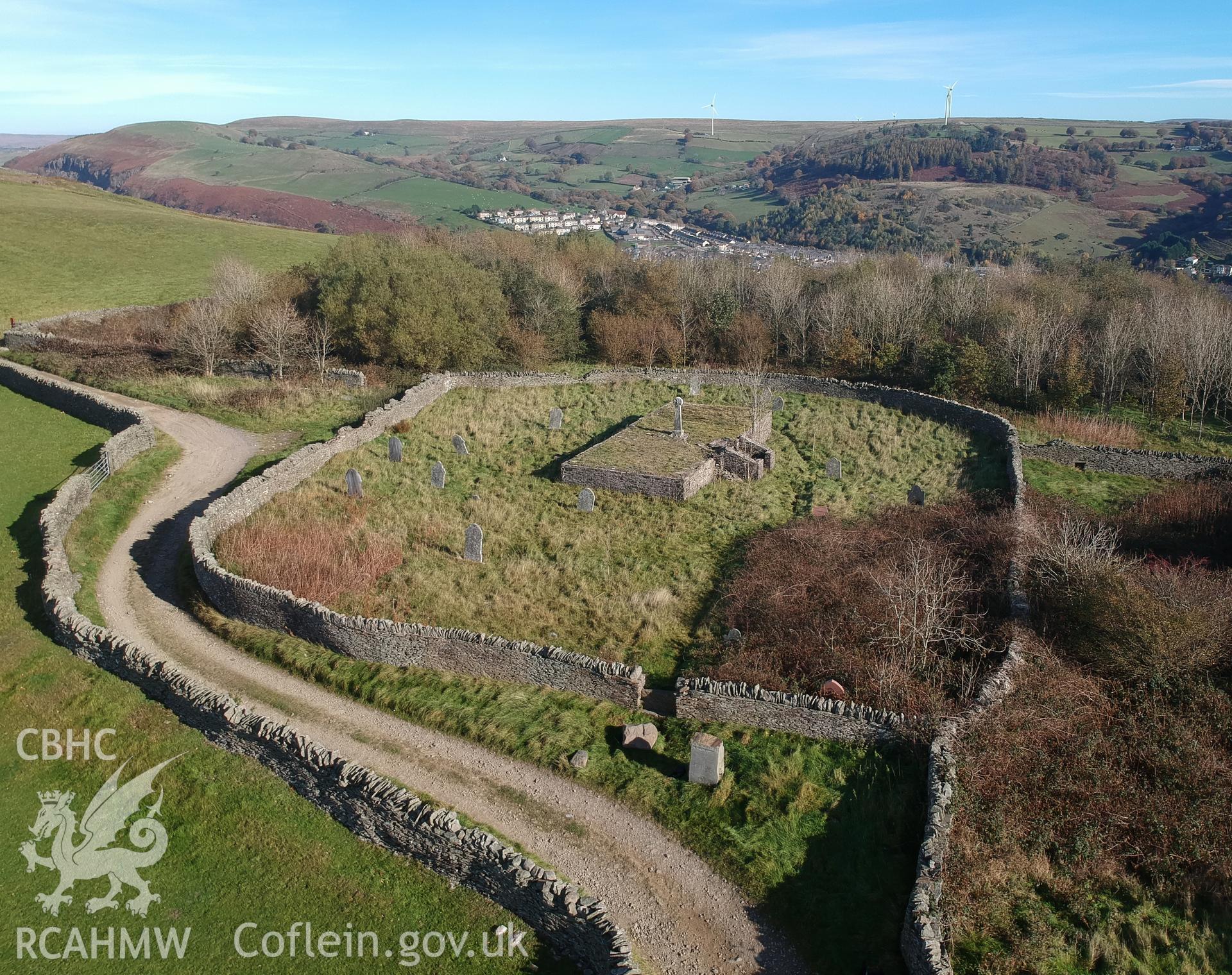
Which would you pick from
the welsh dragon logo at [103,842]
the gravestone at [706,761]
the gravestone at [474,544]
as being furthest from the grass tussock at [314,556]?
the gravestone at [706,761]

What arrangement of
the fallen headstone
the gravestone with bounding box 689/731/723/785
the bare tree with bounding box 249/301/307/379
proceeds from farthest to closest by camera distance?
1. the bare tree with bounding box 249/301/307/379
2. the fallen headstone
3. the gravestone with bounding box 689/731/723/785

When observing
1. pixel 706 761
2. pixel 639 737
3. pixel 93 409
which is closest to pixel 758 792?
pixel 706 761

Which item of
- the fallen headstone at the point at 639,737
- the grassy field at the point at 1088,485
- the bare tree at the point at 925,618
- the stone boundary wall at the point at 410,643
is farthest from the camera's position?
the grassy field at the point at 1088,485

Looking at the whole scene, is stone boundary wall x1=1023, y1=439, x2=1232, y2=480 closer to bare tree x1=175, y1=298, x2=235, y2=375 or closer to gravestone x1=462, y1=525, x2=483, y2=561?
gravestone x1=462, y1=525, x2=483, y2=561

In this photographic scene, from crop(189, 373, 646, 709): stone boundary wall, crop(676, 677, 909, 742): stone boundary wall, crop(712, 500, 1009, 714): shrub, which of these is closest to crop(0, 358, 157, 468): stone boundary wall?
crop(189, 373, 646, 709): stone boundary wall

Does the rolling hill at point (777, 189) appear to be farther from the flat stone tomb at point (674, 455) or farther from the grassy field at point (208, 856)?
the grassy field at point (208, 856)

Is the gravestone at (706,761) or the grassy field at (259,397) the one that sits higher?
the grassy field at (259,397)
